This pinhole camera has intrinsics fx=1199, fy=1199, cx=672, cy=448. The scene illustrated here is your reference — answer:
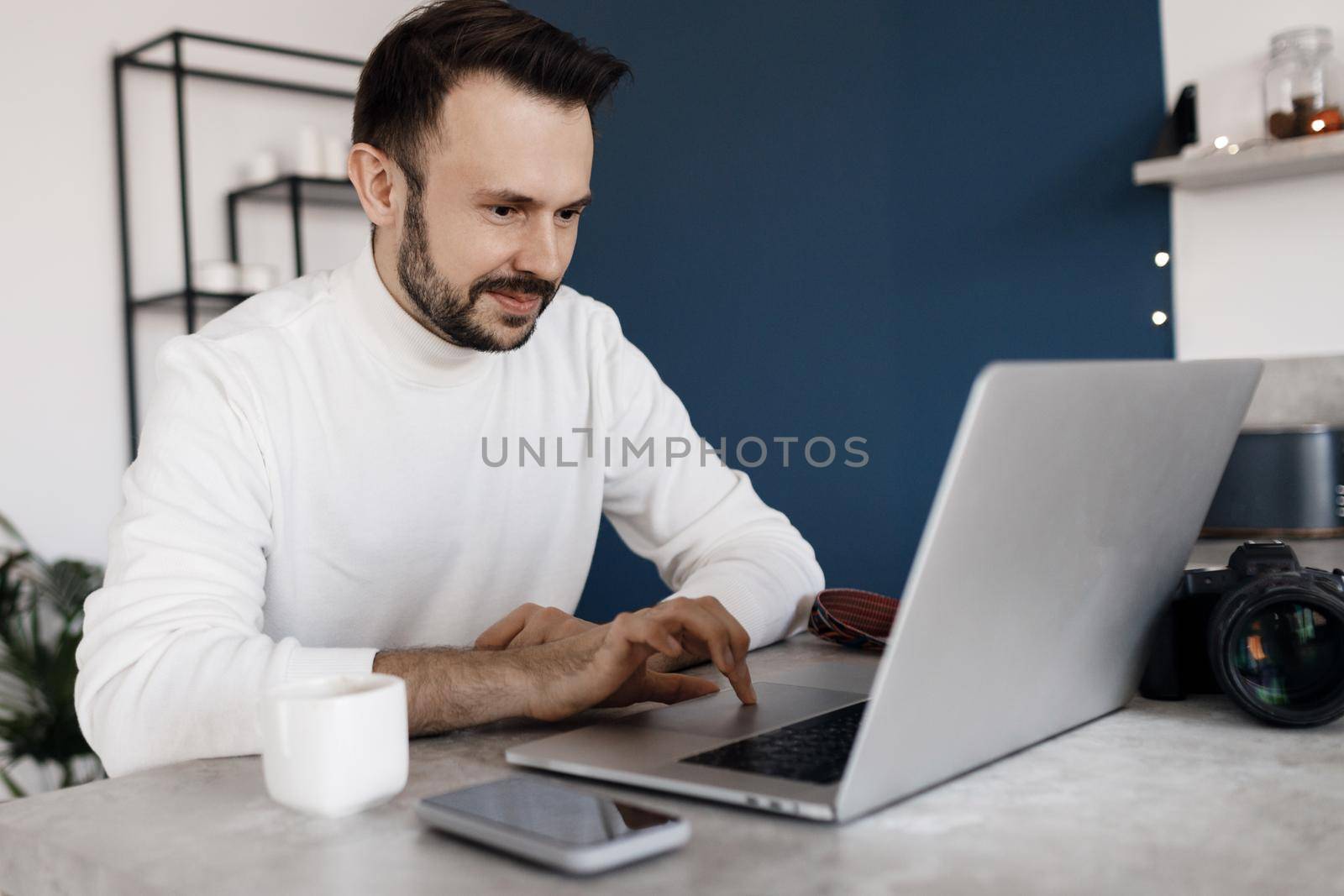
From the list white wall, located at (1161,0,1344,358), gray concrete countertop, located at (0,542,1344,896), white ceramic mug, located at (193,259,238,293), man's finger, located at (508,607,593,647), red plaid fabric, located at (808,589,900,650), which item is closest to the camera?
gray concrete countertop, located at (0,542,1344,896)

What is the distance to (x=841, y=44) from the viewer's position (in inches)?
108

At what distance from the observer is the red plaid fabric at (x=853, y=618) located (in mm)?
1254

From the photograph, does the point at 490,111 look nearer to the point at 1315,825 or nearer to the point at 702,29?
the point at 1315,825

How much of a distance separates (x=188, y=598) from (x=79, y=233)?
2.43 meters

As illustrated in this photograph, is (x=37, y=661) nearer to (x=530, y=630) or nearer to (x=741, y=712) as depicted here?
(x=530, y=630)

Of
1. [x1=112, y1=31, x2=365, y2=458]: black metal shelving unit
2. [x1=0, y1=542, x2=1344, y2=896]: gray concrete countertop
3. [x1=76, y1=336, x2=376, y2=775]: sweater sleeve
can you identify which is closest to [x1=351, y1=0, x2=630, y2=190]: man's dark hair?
[x1=76, y1=336, x2=376, y2=775]: sweater sleeve

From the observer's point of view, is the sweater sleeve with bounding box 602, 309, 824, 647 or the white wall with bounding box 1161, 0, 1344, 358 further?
the white wall with bounding box 1161, 0, 1344, 358

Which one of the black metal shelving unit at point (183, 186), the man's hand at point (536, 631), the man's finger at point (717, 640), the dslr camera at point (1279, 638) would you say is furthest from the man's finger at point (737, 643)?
the black metal shelving unit at point (183, 186)

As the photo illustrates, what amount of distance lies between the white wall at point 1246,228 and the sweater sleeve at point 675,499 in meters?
1.04

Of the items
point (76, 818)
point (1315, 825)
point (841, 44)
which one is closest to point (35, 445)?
point (841, 44)

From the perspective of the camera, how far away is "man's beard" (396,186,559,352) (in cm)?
148

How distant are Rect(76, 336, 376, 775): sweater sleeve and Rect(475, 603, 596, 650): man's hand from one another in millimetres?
155

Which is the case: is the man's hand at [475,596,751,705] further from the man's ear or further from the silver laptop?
the man's ear

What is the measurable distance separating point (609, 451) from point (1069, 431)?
3.70 ft
